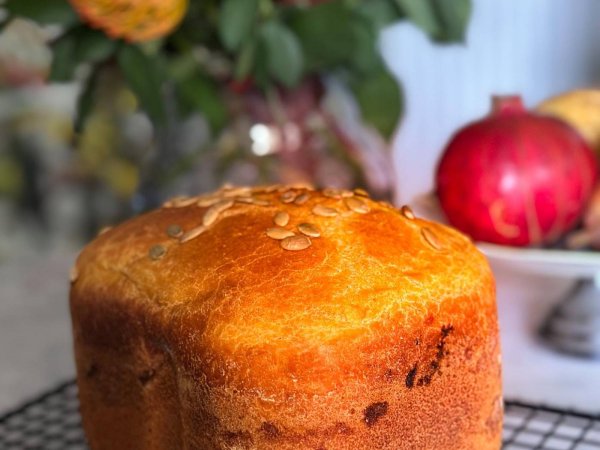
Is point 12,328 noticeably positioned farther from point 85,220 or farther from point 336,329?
point 336,329

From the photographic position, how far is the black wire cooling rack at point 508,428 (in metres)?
0.55

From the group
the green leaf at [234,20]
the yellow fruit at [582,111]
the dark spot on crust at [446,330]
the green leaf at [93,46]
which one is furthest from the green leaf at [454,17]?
the dark spot on crust at [446,330]

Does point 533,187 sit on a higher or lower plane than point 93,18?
lower

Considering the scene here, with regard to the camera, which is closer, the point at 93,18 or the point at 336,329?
the point at 336,329

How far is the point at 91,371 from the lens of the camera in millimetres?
529

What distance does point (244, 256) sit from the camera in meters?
0.44

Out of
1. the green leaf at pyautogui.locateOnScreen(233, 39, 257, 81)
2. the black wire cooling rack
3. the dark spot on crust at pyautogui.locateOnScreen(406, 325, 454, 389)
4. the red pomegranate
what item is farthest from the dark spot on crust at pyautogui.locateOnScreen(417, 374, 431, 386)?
the green leaf at pyautogui.locateOnScreen(233, 39, 257, 81)

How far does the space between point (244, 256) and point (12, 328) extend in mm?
579

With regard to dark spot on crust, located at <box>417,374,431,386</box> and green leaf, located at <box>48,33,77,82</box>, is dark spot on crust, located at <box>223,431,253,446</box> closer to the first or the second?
dark spot on crust, located at <box>417,374,431,386</box>

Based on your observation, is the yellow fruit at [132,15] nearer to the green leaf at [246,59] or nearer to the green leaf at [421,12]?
the green leaf at [246,59]

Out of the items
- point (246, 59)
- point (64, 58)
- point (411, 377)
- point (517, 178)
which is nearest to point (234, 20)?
point (246, 59)

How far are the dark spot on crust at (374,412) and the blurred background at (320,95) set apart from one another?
25 cm

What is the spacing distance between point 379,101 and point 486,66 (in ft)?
0.91

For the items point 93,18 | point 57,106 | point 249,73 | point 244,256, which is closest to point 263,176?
point 249,73
